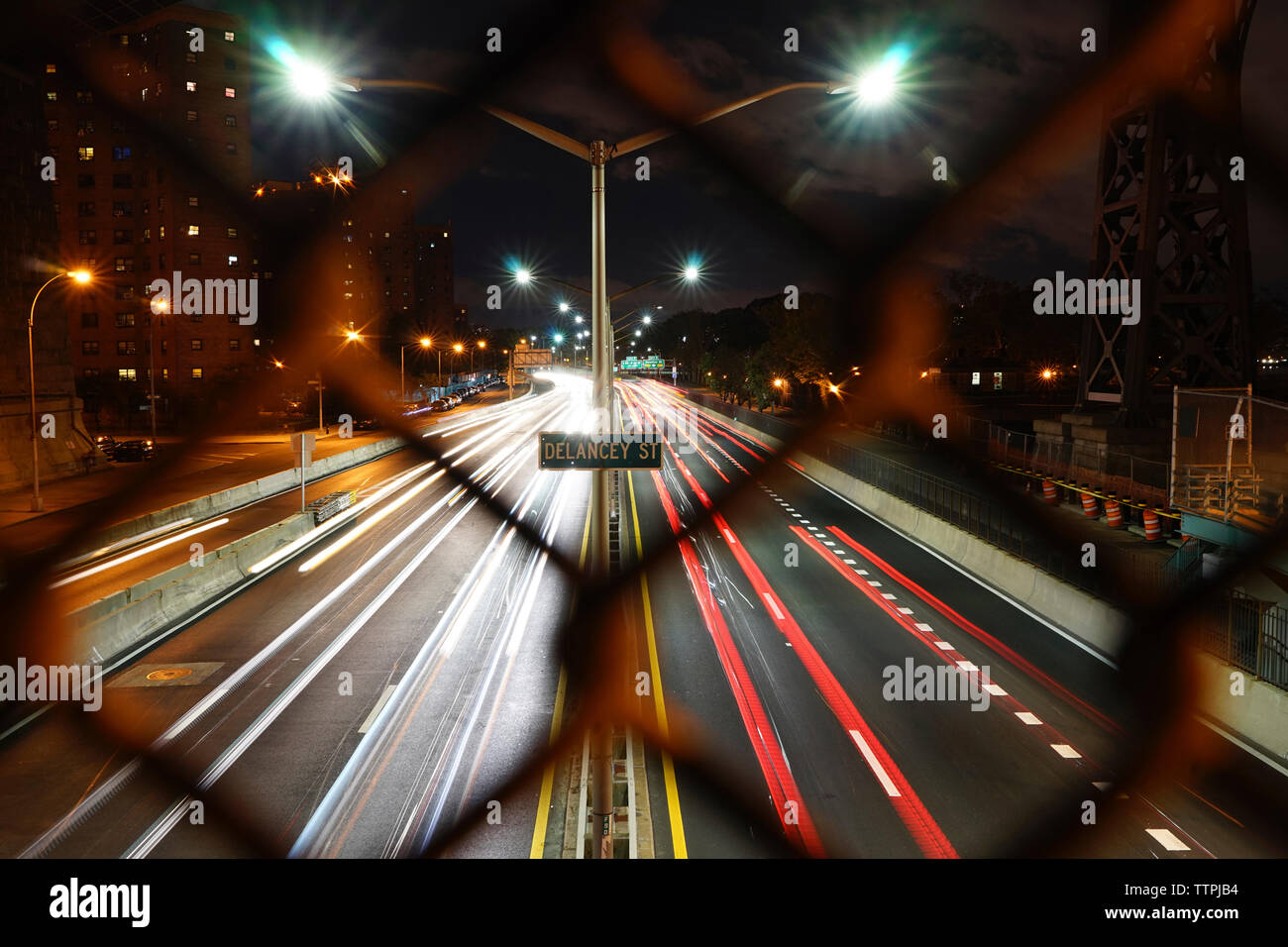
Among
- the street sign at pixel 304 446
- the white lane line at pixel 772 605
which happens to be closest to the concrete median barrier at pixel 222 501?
the street sign at pixel 304 446

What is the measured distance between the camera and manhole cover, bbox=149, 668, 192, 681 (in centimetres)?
1400

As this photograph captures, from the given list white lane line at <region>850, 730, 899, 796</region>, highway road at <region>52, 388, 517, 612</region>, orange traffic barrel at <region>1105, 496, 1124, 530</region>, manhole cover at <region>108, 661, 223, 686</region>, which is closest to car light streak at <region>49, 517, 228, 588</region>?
highway road at <region>52, 388, 517, 612</region>

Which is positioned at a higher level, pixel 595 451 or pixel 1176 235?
pixel 1176 235

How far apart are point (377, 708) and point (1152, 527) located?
779 inches

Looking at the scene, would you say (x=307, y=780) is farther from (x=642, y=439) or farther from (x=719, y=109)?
(x=719, y=109)

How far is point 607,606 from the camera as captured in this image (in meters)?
5.08

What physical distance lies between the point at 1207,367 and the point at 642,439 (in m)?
30.2

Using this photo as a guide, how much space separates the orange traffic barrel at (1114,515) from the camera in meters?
24.4

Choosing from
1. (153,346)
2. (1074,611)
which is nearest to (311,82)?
(1074,611)

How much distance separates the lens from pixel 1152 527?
72.4ft

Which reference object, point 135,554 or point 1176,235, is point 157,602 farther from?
point 1176,235

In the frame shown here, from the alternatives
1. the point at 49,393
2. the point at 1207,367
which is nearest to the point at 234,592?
the point at 49,393

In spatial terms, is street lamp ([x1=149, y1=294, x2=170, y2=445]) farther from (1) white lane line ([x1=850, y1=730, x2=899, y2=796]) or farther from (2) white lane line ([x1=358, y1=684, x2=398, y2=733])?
(1) white lane line ([x1=850, y1=730, x2=899, y2=796])
